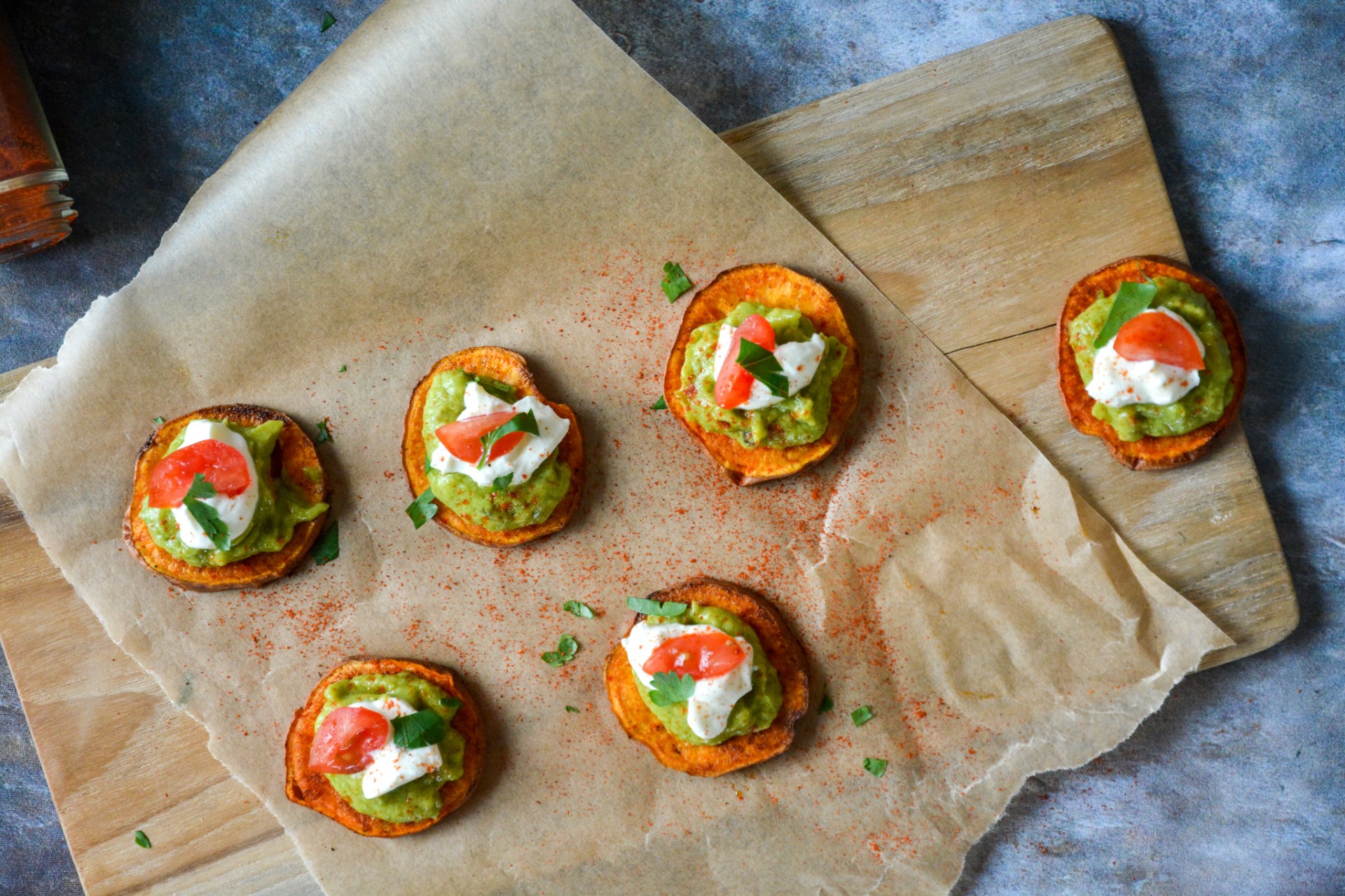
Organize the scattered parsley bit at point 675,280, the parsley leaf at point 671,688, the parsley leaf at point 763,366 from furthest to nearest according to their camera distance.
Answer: the scattered parsley bit at point 675,280, the parsley leaf at point 671,688, the parsley leaf at point 763,366

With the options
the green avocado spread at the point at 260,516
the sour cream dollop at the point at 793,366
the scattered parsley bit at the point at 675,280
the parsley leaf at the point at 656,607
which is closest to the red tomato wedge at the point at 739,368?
the sour cream dollop at the point at 793,366

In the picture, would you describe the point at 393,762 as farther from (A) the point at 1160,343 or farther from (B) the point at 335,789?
(A) the point at 1160,343

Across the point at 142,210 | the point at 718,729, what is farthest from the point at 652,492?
the point at 142,210

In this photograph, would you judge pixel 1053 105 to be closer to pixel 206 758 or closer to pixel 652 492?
pixel 652 492

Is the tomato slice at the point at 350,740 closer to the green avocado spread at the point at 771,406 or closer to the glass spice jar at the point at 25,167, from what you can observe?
the green avocado spread at the point at 771,406

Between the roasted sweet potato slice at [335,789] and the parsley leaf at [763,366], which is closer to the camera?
the parsley leaf at [763,366]


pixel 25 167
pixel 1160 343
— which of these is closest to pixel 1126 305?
pixel 1160 343
